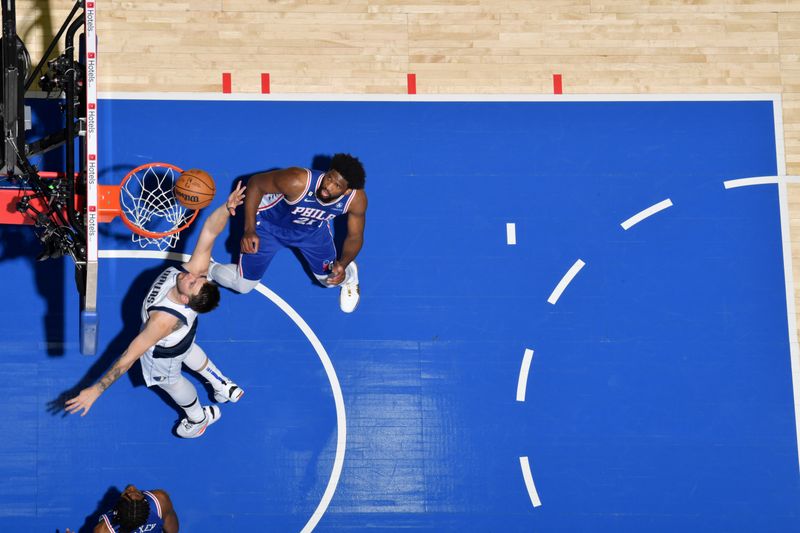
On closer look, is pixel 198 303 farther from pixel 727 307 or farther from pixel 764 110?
pixel 764 110

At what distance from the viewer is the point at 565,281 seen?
968 centimetres

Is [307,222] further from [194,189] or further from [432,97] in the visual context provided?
[432,97]

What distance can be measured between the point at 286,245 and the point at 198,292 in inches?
62.7

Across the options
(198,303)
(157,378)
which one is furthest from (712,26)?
(157,378)

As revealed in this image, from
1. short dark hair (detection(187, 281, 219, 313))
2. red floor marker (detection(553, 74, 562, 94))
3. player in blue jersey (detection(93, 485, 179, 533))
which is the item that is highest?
red floor marker (detection(553, 74, 562, 94))

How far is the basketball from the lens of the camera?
341 inches

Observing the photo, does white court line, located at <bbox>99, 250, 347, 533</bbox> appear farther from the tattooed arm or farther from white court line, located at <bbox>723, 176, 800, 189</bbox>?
white court line, located at <bbox>723, 176, 800, 189</bbox>

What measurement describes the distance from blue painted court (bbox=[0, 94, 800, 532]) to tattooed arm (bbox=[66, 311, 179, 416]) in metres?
1.29

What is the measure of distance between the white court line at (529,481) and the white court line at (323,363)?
190cm

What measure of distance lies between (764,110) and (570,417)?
412 centimetres

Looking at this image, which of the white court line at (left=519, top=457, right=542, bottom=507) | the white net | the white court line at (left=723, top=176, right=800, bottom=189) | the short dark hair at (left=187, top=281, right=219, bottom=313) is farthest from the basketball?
the white court line at (left=723, top=176, right=800, bottom=189)

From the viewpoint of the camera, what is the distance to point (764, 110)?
32.8 feet

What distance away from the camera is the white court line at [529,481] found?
30.7 feet

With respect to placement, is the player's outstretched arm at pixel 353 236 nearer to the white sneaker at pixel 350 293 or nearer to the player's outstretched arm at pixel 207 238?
the white sneaker at pixel 350 293
